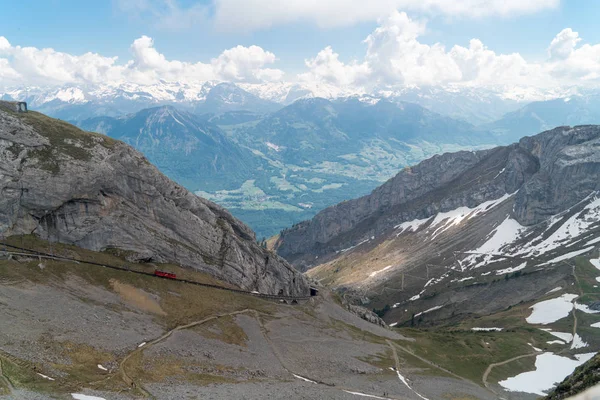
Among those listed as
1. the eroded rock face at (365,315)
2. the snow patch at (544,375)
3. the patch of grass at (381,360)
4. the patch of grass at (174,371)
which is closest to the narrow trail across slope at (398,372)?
the patch of grass at (381,360)

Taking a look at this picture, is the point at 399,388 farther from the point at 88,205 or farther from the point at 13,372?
the point at 88,205

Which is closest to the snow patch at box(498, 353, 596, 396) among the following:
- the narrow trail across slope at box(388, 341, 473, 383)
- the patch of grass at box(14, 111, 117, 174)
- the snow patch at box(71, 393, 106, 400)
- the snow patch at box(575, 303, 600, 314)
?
the narrow trail across slope at box(388, 341, 473, 383)

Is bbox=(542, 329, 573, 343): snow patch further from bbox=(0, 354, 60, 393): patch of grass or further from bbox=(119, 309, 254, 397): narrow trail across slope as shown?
bbox=(0, 354, 60, 393): patch of grass

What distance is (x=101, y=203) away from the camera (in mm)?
115500

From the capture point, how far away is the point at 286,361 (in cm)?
9000

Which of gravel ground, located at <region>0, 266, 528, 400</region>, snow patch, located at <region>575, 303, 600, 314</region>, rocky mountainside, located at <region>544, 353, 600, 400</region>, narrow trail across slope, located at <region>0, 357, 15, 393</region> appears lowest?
gravel ground, located at <region>0, 266, 528, 400</region>

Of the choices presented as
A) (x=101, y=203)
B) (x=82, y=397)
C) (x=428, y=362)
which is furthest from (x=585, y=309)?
(x=101, y=203)

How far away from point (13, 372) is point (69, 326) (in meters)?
23.5

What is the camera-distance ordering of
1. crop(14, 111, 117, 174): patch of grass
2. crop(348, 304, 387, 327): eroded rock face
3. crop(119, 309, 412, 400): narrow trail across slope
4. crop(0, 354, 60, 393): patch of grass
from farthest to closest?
crop(348, 304, 387, 327): eroded rock face, crop(14, 111, 117, 174): patch of grass, crop(119, 309, 412, 400): narrow trail across slope, crop(0, 354, 60, 393): patch of grass

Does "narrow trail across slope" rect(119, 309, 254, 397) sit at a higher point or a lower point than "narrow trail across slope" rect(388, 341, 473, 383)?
higher

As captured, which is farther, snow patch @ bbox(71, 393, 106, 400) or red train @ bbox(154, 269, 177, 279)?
red train @ bbox(154, 269, 177, 279)

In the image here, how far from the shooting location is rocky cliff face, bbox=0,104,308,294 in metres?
106

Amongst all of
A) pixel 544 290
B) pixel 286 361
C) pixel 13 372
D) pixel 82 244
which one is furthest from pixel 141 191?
pixel 544 290

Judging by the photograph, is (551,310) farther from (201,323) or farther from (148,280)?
(148,280)
